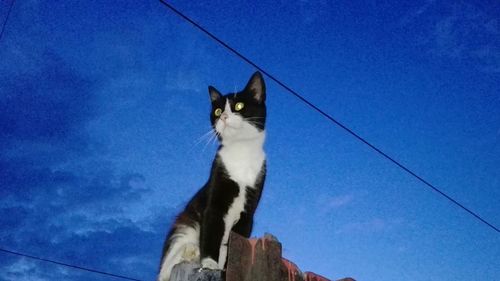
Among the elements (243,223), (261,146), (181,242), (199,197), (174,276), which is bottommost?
(174,276)

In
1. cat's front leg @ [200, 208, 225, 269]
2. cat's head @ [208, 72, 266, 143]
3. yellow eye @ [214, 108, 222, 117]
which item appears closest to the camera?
cat's front leg @ [200, 208, 225, 269]

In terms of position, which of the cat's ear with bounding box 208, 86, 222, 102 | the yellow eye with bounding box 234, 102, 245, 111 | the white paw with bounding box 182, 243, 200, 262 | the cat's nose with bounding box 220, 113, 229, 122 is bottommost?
the white paw with bounding box 182, 243, 200, 262

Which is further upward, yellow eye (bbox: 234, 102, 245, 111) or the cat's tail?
yellow eye (bbox: 234, 102, 245, 111)

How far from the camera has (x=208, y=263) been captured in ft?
7.88

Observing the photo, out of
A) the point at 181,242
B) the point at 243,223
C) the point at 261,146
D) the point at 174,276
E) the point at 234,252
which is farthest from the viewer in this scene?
the point at 261,146

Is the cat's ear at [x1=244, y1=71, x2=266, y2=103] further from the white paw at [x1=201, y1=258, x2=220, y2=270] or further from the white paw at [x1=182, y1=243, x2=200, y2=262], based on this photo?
the white paw at [x1=201, y1=258, x2=220, y2=270]

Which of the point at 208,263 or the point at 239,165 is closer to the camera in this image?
the point at 208,263

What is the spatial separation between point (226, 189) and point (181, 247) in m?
0.57

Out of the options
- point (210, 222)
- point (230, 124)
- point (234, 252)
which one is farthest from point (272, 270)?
point (230, 124)

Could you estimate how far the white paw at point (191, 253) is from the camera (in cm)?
267

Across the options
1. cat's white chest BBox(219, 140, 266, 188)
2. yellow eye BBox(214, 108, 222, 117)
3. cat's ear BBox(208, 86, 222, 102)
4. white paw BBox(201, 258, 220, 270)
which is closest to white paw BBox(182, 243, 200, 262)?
white paw BBox(201, 258, 220, 270)

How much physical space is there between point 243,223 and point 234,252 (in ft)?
4.59

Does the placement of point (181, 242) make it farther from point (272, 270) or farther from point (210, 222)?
point (272, 270)

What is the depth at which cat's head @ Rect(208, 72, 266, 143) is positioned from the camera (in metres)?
3.42
